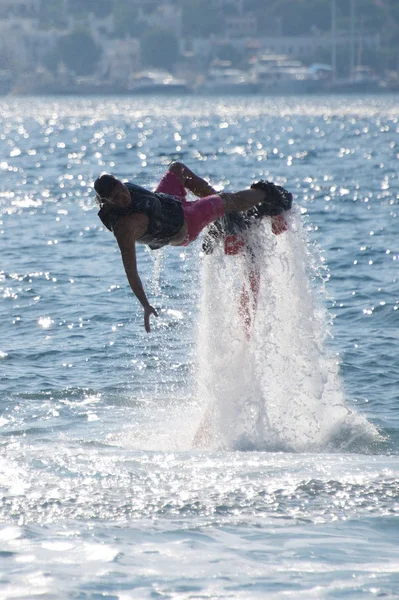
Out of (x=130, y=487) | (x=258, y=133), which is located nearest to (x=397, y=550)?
(x=130, y=487)

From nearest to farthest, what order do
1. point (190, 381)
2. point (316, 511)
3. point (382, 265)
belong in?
1. point (316, 511)
2. point (190, 381)
3. point (382, 265)

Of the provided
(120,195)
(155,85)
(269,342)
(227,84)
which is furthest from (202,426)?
(227,84)

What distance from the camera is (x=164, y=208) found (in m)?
9.96

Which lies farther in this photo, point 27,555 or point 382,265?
point 382,265

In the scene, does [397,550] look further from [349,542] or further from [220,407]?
[220,407]

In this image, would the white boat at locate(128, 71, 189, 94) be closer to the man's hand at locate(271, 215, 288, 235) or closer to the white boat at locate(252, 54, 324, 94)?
the white boat at locate(252, 54, 324, 94)

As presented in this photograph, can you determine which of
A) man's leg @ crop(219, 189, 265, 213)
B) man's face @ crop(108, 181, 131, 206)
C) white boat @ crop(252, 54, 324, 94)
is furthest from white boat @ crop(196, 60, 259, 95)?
man's face @ crop(108, 181, 131, 206)

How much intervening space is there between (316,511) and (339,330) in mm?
7471

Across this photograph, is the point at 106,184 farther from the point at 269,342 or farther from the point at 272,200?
the point at 269,342

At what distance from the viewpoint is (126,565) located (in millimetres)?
6859

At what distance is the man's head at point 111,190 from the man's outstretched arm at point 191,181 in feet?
4.47

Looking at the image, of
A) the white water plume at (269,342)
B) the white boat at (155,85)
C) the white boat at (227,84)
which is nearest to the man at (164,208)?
the white water plume at (269,342)

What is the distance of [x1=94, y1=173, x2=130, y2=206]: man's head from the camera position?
9.50 meters

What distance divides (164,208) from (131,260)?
0.75 m
